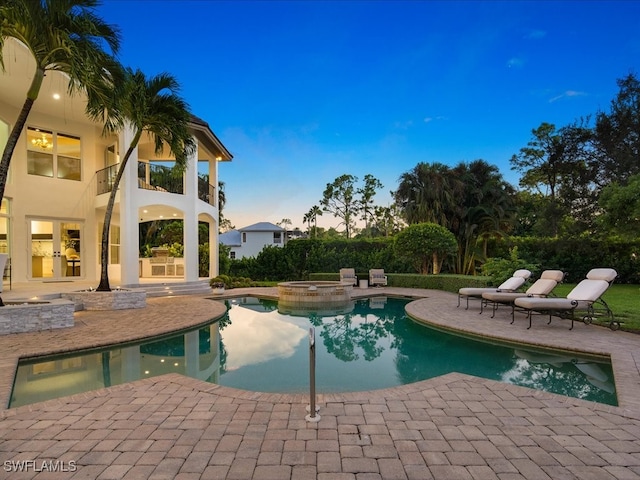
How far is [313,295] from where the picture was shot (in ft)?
44.7

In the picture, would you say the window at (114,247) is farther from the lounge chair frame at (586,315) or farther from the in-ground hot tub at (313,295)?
the lounge chair frame at (586,315)

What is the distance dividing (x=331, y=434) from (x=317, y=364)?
3100 mm

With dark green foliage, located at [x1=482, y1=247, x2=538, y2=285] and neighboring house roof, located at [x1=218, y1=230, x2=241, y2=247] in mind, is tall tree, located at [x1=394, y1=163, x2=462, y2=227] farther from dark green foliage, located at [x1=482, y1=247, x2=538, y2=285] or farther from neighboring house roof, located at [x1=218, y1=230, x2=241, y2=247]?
neighboring house roof, located at [x1=218, y1=230, x2=241, y2=247]

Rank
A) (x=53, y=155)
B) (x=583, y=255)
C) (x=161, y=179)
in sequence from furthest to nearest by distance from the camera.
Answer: (x=583, y=255)
(x=161, y=179)
(x=53, y=155)

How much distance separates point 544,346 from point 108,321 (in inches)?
399

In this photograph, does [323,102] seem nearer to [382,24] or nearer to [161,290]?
[382,24]

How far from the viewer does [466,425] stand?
11.2 feet

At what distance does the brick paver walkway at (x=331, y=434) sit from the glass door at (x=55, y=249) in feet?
37.3

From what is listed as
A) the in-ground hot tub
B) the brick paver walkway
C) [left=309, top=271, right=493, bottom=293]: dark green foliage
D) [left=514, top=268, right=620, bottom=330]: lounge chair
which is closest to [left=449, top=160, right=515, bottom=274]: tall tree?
[left=309, top=271, right=493, bottom=293]: dark green foliage

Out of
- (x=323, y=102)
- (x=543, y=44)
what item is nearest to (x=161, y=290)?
(x=323, y=102)

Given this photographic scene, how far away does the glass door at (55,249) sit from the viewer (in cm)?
1393

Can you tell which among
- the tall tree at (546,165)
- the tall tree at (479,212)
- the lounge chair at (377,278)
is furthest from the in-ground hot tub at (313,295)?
the tall tree at (546,165)

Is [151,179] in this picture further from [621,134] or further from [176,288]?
[621,134]

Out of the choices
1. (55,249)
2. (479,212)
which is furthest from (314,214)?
(55,249)
